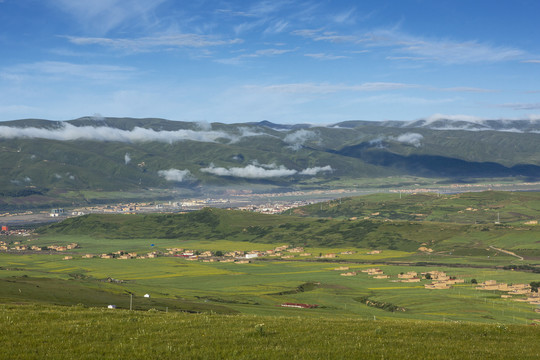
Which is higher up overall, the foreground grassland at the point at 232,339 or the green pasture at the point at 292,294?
the foreground grassland at the point at 232,339

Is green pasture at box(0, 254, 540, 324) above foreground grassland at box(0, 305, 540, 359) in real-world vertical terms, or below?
below

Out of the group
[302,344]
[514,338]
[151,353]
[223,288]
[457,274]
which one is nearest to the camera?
[151,353]

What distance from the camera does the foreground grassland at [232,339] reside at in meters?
23.1

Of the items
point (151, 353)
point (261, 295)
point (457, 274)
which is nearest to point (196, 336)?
point (151, 353)

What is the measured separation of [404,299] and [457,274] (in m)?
59.8

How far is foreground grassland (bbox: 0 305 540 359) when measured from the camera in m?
23.1

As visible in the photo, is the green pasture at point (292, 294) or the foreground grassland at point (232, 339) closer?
the foreground grassland at point (232, 339)

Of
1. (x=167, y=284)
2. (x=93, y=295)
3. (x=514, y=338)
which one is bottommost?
(x=167, y=284)

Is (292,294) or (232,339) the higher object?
(232,339)

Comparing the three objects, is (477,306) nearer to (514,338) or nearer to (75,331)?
(514,338)

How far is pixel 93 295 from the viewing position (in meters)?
113

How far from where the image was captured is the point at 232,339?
2580 centimetres

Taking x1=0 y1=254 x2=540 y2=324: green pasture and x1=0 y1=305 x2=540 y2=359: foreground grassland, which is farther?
x1=0 y1=254 x2=540 y2=324: green pasture

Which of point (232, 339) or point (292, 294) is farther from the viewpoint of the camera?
point (292, 294)
